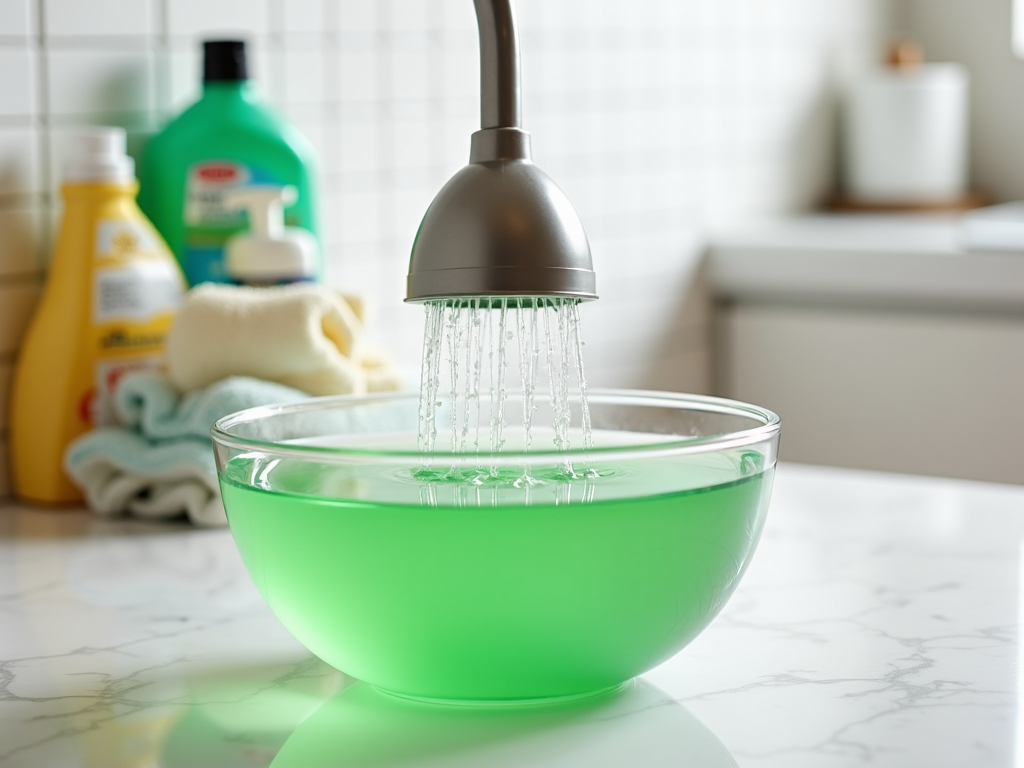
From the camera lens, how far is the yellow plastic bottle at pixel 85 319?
0.96 meters

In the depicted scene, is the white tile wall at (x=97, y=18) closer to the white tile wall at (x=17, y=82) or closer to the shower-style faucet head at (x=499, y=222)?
the white tile wall at (x=17, y=82)

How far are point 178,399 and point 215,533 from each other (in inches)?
3.7

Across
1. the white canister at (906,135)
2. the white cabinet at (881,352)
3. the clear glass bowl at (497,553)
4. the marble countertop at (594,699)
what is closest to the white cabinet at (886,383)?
the white cabinet at (881,352)

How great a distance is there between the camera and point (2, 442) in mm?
1001

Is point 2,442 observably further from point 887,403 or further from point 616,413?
point 887,403

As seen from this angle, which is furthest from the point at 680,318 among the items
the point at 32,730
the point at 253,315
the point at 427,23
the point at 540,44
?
the point at 32,730

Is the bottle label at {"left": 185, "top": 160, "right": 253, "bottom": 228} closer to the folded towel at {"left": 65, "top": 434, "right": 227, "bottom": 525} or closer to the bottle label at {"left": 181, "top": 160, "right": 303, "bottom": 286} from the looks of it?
the bottle label at {"left": 181, "top": 160, "right": 303, "bottom": 286}

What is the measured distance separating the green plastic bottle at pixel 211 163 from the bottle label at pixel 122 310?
0.17 ft

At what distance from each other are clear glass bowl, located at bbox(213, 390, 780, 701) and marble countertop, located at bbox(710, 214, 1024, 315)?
103 centimetres

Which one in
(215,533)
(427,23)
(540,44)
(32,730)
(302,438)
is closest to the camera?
(32,730)

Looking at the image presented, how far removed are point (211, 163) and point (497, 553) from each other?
0.61 m

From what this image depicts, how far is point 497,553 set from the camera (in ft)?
1.65

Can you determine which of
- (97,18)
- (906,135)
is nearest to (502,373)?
(97,18)

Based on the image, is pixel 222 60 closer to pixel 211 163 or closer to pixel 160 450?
pixel 211 163
